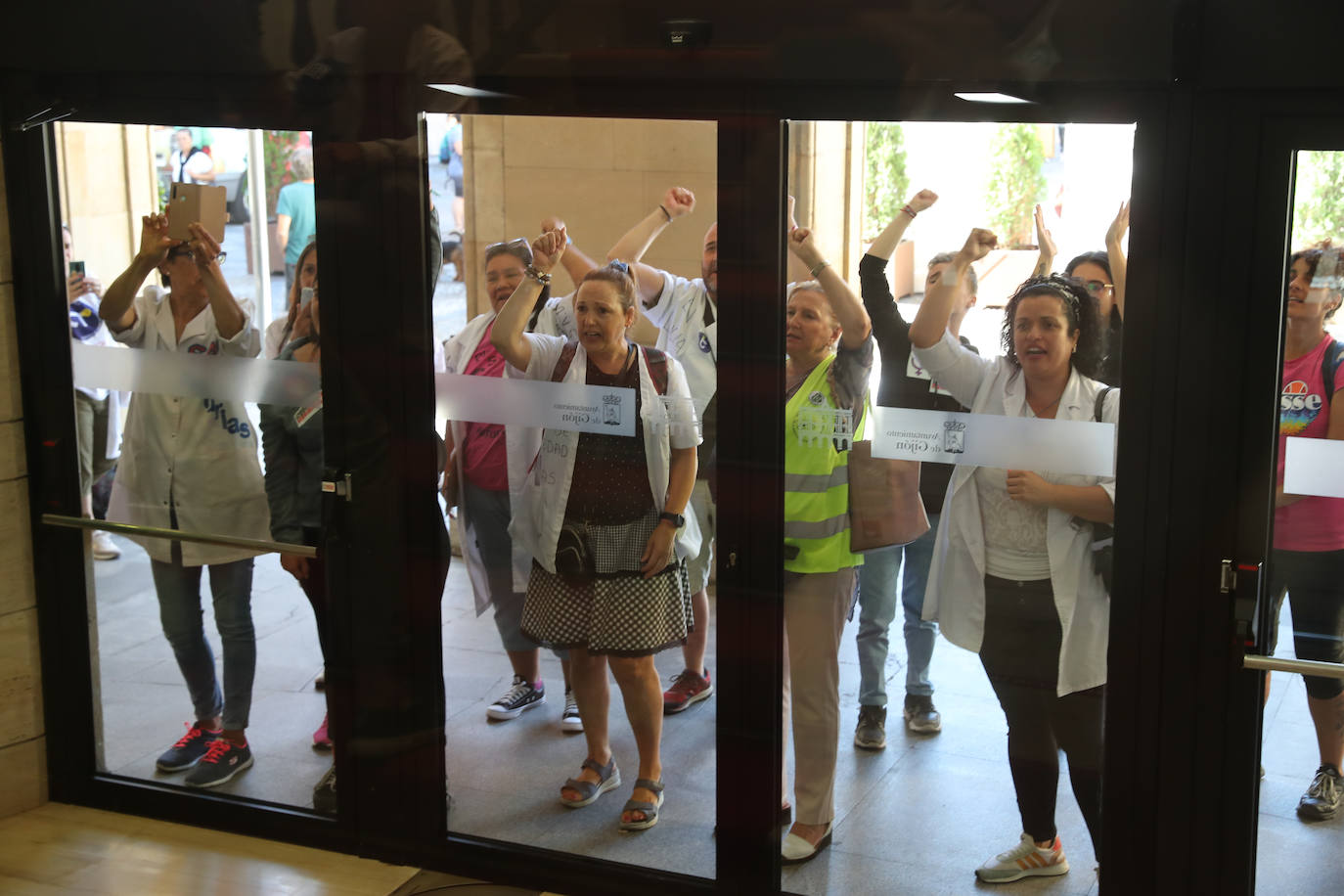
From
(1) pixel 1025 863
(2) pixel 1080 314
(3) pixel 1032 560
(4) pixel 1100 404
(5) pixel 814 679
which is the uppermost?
(2) pixel 1080 314

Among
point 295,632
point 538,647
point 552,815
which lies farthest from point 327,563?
point 552,815

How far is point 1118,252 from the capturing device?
2.92 metres

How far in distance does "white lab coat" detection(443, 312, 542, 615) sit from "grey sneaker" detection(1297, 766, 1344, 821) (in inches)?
71.9

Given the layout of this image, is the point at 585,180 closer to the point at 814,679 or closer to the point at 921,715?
the point at 814,679

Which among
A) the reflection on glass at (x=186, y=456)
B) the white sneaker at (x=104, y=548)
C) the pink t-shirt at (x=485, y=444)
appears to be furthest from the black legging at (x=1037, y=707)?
the white sneaker at (x=104, y=548)

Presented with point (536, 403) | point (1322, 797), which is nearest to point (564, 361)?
point (536, 403)

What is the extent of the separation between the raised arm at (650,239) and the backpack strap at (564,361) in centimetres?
20

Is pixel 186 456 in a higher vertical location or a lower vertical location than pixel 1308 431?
lower

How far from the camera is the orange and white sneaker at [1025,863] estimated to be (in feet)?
10.3

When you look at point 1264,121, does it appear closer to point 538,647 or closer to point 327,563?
point 538,647

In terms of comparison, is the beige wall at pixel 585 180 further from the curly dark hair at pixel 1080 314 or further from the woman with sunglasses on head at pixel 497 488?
the curly dark hair at pixel 1080 314

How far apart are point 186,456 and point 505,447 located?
96 centimetres

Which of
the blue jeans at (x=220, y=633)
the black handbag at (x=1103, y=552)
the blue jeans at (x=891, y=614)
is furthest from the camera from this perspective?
the blue jeans at (x=220, y=633)

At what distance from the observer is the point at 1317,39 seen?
8.80ft
